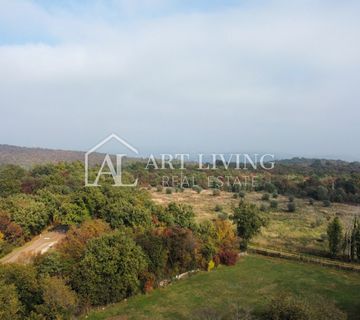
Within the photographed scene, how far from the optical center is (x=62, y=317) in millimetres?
16031

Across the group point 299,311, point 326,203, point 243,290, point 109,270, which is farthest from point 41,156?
point 299,311

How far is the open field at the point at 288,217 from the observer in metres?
A: 31.5

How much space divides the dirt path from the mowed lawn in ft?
28.6

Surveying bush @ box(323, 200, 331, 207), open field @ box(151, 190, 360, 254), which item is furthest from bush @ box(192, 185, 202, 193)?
bush @ box(323, 200, 331, 207)

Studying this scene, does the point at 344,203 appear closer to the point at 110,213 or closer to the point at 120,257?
the point at 110,213

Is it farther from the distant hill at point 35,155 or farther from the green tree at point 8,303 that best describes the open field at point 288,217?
the distant hill at point 35,155

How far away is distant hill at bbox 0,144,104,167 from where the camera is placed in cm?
9488

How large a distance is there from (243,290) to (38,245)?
15563 millimetres

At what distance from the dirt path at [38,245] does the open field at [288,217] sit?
16.7 metres

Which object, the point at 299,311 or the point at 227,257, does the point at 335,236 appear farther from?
the point at 299,311

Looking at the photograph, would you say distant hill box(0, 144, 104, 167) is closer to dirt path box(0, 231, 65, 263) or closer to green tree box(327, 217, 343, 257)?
dirt path box(0, 231, 65, 263)

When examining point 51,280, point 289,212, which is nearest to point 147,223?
point 51,280

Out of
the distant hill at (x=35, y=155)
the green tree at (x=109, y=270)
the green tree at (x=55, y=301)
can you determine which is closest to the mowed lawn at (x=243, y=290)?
the green tree at (x=109, y=270)

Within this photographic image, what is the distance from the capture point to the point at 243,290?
2148 centimetres
